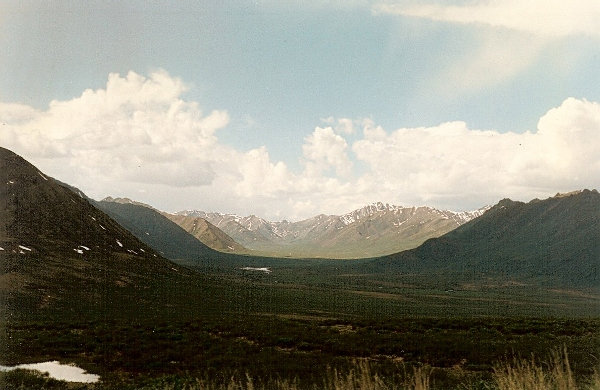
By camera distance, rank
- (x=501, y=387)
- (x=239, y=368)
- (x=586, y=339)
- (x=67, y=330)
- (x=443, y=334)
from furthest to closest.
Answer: (x=443, y=334) → (x=67, y=330) → (x=586, y=339) → (x=239, y=368) → (x=501, y=387)

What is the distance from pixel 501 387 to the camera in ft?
29.9

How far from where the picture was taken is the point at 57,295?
76.1m

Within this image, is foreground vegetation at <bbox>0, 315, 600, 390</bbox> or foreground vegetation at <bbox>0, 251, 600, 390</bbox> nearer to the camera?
foreground vegetation at <bbox>0, 251, 600, 390</bbox>

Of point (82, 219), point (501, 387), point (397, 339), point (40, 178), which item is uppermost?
point (40, 178)

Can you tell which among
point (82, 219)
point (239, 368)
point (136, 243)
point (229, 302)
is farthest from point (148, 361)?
point (136, 243)

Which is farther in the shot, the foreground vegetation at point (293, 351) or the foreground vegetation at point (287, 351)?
the foreground vegetation at point (293, 351)

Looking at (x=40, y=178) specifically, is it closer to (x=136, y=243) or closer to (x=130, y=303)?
(x=136, y=243)

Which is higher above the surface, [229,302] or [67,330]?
[67,330]

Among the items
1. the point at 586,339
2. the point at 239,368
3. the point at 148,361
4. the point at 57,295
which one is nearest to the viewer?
the point at 239,368

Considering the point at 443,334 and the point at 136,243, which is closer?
the point at 443,334

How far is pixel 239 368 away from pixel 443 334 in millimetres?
27224

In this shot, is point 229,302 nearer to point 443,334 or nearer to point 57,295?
point 57,295

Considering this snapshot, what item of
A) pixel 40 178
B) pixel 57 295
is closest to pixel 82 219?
pixel 40 178

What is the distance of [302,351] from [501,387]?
28409 mm
